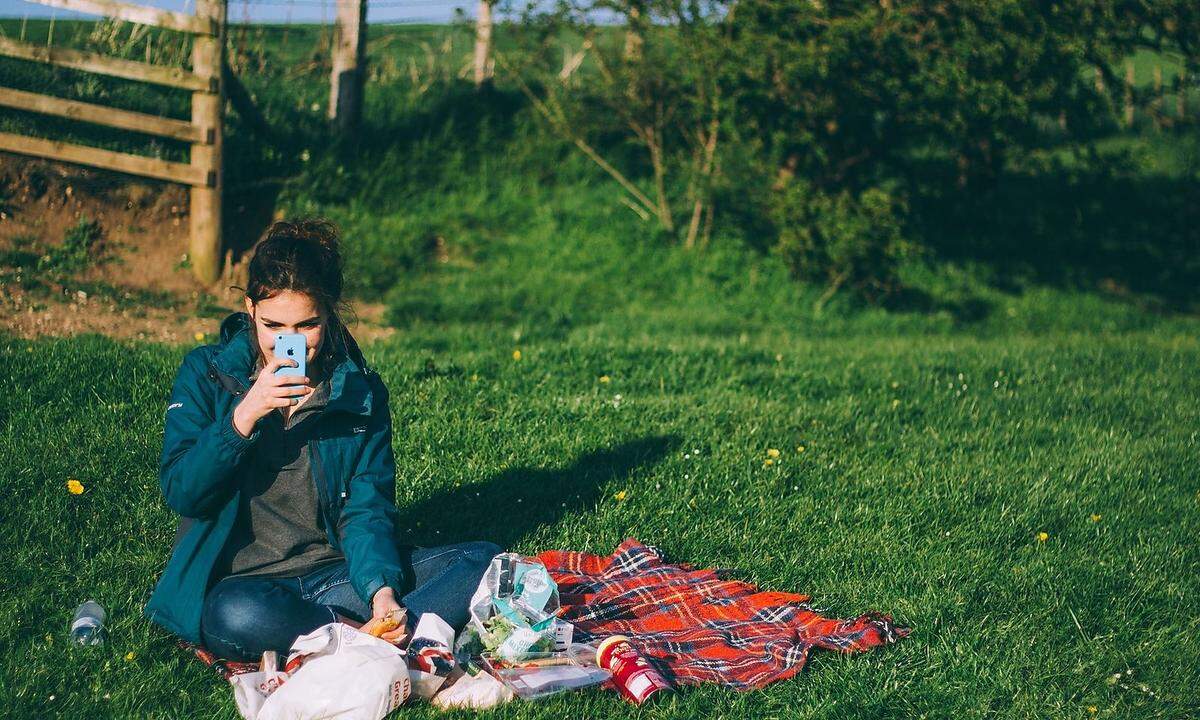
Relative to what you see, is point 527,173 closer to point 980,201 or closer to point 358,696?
point 980,201

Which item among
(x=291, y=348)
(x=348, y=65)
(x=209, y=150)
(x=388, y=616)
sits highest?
(x=348, y=65)

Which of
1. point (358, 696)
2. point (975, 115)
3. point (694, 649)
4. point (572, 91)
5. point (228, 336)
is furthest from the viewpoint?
point (572, 91)

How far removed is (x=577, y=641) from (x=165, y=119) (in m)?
6.03

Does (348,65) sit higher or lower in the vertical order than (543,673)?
higher

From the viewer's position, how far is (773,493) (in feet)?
17.7

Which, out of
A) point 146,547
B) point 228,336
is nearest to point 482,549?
point 228,336

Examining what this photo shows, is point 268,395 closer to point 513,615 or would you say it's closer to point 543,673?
point 513,615

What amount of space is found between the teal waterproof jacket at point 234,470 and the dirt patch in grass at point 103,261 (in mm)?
3533

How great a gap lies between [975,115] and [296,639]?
26.0 feet

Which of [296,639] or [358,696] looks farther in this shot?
[296,639]

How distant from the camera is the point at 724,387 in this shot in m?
7.01

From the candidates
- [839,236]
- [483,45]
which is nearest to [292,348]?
[839,236]

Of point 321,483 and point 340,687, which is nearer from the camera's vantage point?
point 340,687

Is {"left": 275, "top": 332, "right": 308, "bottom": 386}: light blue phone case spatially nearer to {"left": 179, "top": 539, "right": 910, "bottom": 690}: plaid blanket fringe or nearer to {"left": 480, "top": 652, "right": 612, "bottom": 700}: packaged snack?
{"left": 179, "top": 539, "right": 910, "bottom": 690}: plaid blanket fringe
